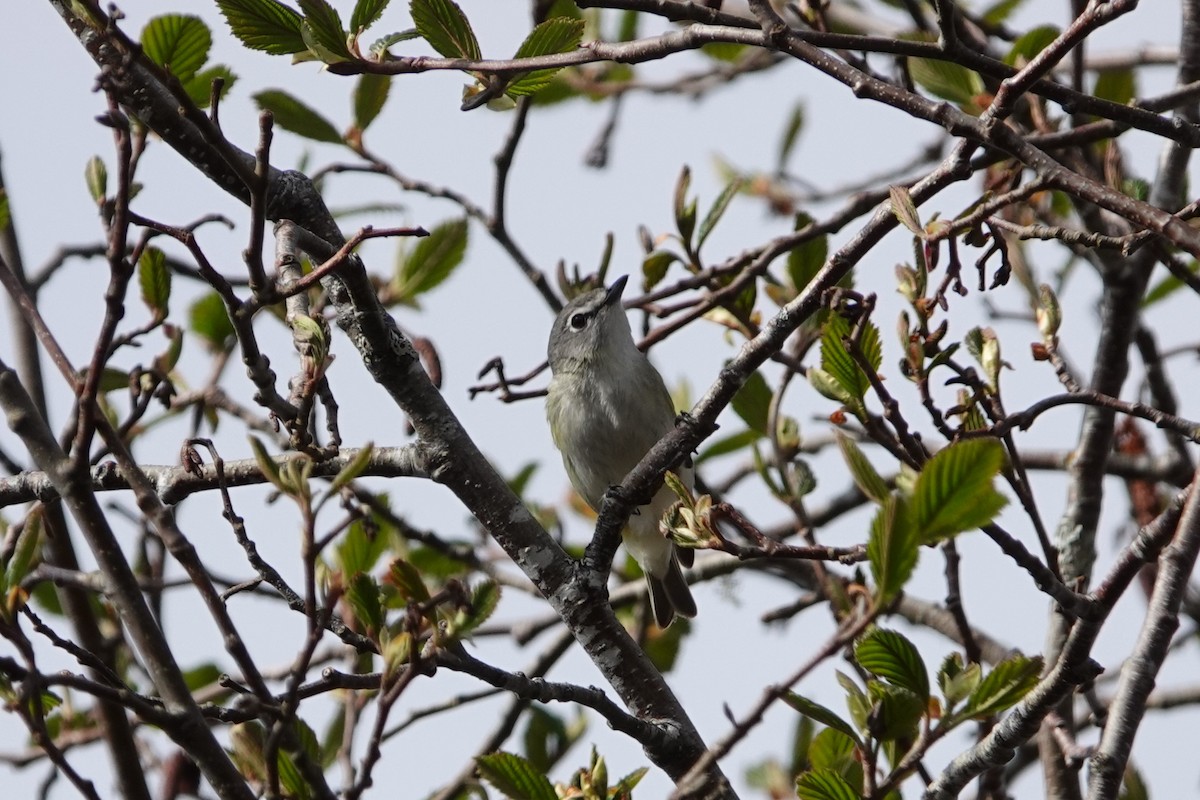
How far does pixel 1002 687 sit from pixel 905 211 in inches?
34.0

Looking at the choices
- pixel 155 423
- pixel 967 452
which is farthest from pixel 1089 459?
pixel 155 423

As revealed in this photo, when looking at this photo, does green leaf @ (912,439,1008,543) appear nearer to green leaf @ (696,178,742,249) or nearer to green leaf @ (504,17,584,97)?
green leaf @ (504,17,584,97)

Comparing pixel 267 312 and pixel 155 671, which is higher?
pixel 267 312

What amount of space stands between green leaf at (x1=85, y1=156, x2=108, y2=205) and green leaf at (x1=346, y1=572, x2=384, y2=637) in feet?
3.77

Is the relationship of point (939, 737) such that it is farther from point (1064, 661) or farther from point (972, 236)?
point (972, 236)

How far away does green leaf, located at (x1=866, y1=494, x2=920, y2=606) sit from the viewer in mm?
1872

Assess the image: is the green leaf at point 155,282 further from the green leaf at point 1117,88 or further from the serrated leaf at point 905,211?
the green leaf at point 1117,88

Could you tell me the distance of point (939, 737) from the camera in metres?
2.33

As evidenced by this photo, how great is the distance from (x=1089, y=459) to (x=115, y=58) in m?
2.99

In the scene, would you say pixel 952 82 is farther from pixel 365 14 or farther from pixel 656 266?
pixel 365 14

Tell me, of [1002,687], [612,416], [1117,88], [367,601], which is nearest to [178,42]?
A: [367,601]

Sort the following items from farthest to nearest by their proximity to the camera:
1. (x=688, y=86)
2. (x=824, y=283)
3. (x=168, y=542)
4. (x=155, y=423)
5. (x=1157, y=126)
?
(x=688, y=86), (x=155, y=423), (x=824, y=283), (x=1157, y=126), (x=168, y=542)

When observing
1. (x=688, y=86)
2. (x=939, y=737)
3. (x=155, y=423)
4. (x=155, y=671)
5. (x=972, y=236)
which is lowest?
(x=939, y=737)

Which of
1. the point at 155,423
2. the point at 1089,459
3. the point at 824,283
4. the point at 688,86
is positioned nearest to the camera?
the point at 824,283
